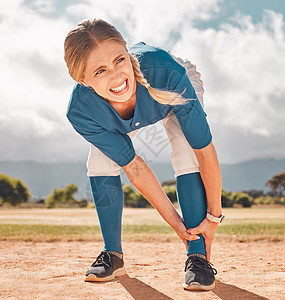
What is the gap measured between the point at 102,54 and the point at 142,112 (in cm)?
48

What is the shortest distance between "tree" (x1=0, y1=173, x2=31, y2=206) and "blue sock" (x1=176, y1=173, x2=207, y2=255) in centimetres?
2859

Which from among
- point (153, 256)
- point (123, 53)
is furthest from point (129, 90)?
point (153, 256)

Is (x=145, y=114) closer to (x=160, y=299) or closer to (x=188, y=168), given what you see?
(x=188, y=168)

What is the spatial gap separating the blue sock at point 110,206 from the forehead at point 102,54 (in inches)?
35.1

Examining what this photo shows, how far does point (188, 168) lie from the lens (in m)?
2.32

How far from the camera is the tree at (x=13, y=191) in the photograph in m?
29.5

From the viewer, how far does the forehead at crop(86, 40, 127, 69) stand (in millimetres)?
1927

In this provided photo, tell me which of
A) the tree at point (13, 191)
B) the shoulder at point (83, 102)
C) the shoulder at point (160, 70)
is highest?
the shoulder at point (160, 70)

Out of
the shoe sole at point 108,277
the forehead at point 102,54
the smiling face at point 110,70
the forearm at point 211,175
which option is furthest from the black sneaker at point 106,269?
the forehead at point 102,54

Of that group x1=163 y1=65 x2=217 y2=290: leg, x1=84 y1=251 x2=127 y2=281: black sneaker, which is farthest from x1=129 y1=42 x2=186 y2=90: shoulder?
x1=84 y1=251 x2=127 y2=281: black sneaker

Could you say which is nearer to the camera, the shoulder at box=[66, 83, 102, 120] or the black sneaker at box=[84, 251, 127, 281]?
the shoulder at box=[66, 83, 102, 120]

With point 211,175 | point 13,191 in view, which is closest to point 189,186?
point 211,175

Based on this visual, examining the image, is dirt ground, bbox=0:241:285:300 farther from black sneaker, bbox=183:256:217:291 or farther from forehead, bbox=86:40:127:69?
forehead, bbox=86:40:127:69

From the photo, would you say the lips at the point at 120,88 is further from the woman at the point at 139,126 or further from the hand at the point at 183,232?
the hand at the point at 183,232
